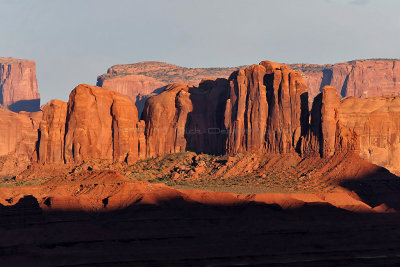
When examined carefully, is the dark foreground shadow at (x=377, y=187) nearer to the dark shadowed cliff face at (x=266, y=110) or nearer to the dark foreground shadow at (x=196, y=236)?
the dark foreground shadow at (x=196, y=236)

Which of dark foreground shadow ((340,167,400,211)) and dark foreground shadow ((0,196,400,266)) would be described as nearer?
dark foreground shadow ((0,196,400,266))

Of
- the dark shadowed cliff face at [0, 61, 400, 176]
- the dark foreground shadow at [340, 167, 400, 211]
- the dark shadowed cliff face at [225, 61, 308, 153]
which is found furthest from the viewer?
the dark shadowed cliff face at [0, 61, 400, 176]

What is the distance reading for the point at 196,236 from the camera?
125 m

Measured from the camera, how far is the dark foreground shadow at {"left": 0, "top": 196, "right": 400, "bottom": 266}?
369 ft

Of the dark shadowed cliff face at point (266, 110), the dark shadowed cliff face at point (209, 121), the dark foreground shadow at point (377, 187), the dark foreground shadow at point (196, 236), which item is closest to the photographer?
the dark foreground shadow at point (196, 236)

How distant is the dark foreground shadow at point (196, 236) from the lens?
112 m

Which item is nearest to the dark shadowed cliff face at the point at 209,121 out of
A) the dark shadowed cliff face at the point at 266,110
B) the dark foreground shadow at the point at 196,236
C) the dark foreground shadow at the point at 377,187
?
the dark shadowed cliff face at the point at 266,110

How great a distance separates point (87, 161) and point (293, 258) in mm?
80923

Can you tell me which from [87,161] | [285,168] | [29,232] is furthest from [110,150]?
[29,232]

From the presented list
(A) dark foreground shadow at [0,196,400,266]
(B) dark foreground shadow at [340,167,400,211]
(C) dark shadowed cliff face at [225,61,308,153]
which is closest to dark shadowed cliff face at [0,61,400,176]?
Answer: (C) dark shadowed cliff face at [225,61,308,153]

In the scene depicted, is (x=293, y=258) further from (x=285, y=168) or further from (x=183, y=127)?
(x=183, y=127)

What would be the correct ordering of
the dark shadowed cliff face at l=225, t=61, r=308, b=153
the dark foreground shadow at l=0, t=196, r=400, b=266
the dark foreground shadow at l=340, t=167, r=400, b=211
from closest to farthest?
the dark foreground shadow at l=0, t=196, r=400, b=266 → the dark foreground shadow at l=340, t=167, r=400, b=211 → the dark shadowed cliff face at l=225, t=61, r=308, b=153

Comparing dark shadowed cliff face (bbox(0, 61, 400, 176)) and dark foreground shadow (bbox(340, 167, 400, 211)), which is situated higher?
dark shadowed cliff face (bbox(0, 61, 400, 176))

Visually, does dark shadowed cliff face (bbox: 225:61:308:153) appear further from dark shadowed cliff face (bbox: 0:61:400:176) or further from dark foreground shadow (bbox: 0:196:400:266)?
dark foreground shadow (bbox: 0:196:400:266)
